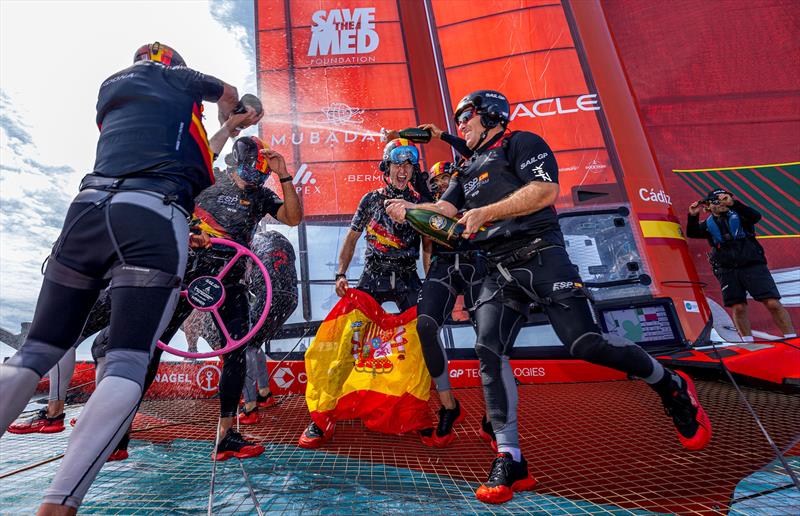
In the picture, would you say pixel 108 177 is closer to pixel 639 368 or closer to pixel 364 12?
pixel 639 368

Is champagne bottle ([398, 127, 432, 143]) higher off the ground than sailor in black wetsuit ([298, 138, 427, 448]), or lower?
higher

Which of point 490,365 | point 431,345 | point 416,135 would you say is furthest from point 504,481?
point 416,135

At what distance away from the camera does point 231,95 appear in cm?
138

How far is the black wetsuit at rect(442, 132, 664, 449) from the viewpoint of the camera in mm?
1621

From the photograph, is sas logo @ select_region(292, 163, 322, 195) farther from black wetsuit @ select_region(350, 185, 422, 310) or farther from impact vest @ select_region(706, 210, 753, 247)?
impact vest @ select_region(706, 210, 753, 247)

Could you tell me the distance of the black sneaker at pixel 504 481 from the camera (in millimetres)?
1365

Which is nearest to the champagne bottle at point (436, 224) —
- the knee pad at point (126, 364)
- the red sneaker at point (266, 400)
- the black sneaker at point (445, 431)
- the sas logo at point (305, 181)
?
the black sneaker at point (445, 431)

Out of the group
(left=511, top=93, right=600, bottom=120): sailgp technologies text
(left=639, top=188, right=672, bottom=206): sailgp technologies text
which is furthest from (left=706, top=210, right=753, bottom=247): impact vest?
(left=511, top=93, right=600, bottom=120): sailgp technologies text

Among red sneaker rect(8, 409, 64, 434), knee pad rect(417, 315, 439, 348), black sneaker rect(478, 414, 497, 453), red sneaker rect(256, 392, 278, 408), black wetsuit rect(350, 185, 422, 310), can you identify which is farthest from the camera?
red sneaker rect(256, 392, 278, 408)

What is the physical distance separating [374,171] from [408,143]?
9.28 ft

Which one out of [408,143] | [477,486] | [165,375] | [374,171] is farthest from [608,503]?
[374,171]

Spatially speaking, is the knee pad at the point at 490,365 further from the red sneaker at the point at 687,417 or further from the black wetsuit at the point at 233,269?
the black wetsuit at the point at 233,269

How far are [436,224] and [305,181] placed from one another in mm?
3867

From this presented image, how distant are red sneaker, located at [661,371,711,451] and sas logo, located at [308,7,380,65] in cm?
571
